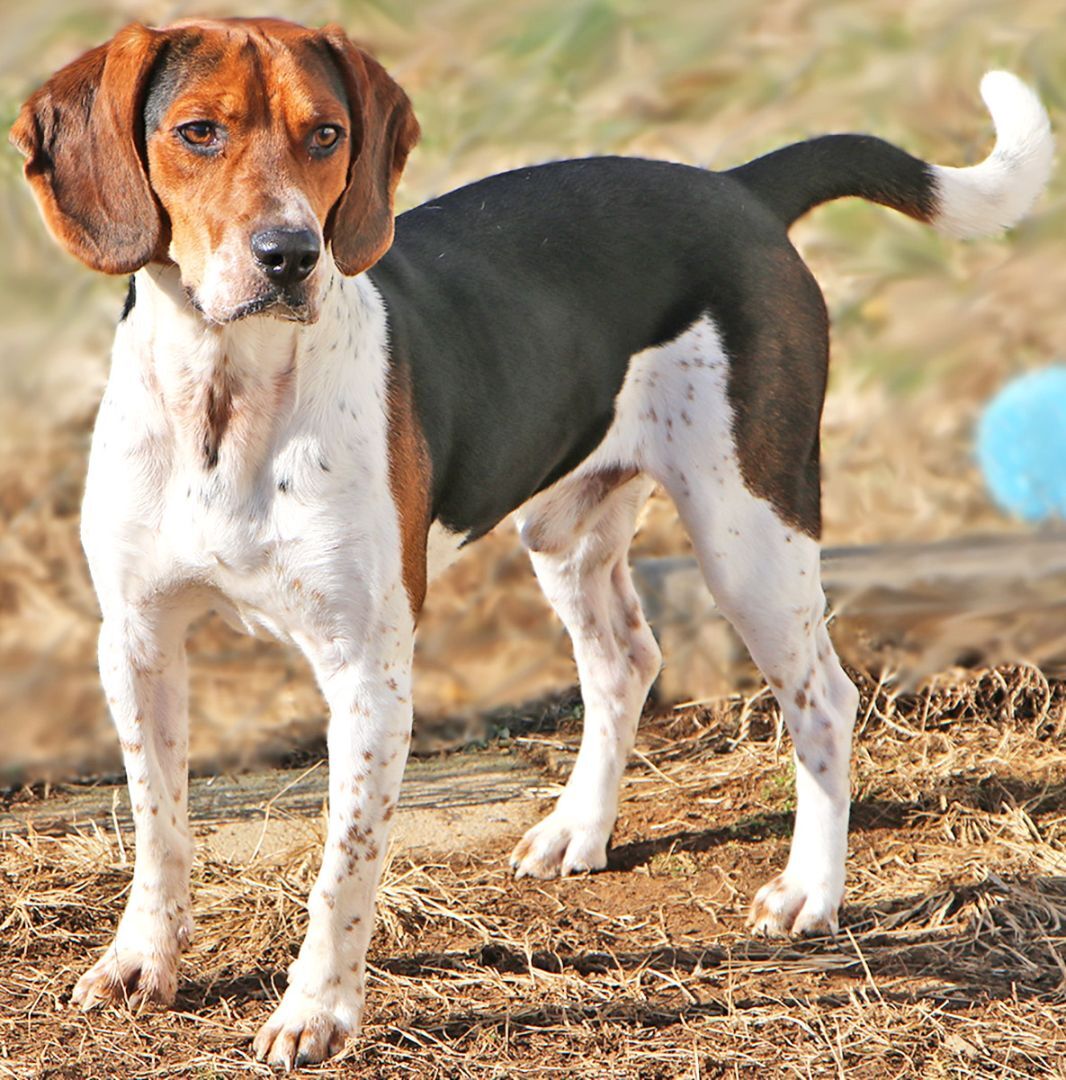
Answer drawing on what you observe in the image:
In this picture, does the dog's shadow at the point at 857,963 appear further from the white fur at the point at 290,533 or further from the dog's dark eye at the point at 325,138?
the dog's dark eye at the point at 325,138

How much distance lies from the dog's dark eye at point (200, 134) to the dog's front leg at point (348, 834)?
0.93 metres

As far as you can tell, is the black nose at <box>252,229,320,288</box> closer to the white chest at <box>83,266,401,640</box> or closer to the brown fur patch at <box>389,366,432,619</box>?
Result: the white chest at <box>83,266,401,640</box>

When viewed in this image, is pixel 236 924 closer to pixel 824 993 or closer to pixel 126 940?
pixel 126 940

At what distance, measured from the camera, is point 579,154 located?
5605mm

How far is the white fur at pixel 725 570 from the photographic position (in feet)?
12.8

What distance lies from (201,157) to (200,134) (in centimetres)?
4

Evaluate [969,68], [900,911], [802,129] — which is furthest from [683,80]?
[900,911]

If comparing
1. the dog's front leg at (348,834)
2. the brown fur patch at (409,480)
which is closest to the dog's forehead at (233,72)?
the brown fur patch at (409,480)

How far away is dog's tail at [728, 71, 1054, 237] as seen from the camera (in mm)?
→ 4098

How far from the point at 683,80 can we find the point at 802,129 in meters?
0.44

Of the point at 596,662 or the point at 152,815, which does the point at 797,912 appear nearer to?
the point at 596,662

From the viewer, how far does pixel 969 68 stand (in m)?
5.96

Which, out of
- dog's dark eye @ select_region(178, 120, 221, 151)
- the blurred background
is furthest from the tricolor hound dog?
the blurred background

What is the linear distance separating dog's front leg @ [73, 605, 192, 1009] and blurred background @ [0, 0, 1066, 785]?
1.46 m
